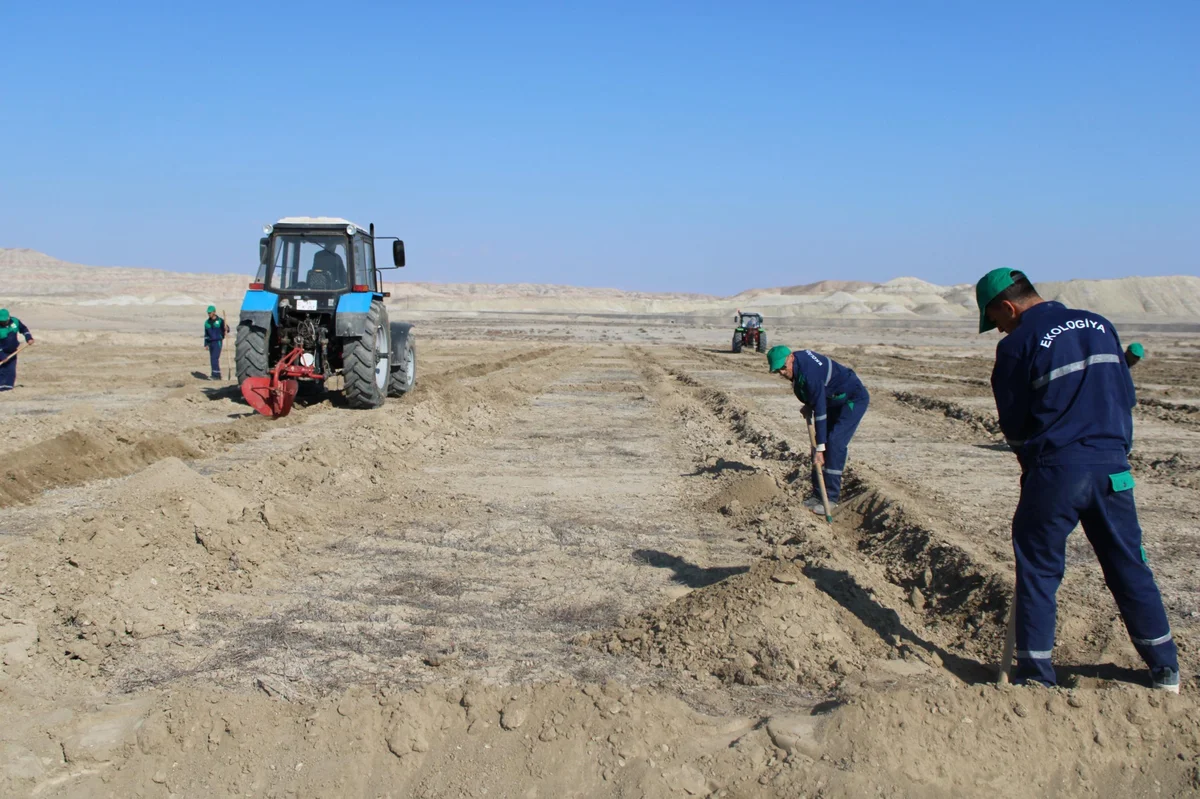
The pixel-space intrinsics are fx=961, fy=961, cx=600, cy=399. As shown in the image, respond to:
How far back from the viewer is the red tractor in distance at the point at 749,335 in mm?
32938

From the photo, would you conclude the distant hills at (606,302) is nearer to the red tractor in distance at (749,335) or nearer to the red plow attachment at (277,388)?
the red tractor in distance at (749,335)

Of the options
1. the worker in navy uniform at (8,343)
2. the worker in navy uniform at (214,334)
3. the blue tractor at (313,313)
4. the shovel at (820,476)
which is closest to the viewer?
the shovel at (820,476)

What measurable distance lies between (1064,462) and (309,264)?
37.4ft

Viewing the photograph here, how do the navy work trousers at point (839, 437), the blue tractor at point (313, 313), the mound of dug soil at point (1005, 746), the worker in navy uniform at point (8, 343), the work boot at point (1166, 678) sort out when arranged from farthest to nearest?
the worker in navy uniform at point (8, 343)
the blue tractor at point (313, 313)
the navy work trousers at point (839, 437)
the work boot at point (1166, 678)
the mound of dug soil at point (1005, 746)

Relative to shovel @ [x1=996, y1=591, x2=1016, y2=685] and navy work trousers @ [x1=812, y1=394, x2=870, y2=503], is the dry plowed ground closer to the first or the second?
shovel @ [x1=996, y1=591, x2=1016, y2=685]

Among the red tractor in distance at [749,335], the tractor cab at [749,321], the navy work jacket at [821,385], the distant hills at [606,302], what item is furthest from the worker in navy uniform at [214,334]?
the distant hills at [606,302]

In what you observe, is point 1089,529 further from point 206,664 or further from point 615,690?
point 206,664

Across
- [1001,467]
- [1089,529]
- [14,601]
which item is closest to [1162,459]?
[1001,467]

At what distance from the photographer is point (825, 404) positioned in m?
7.59

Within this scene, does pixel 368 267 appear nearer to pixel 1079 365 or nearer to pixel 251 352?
pixel 251 352

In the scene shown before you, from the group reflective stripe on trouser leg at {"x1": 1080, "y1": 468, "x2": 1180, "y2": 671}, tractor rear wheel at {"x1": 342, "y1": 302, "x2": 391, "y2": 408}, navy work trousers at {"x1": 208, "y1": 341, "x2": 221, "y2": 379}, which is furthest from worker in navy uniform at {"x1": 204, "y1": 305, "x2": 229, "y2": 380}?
reflective stripe on trouser leg at {"x1": 1080, "y1": 468, "x2": 1180, "y2": 671}

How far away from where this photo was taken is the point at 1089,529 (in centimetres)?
385

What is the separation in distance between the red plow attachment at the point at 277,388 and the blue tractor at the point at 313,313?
2 centimetres

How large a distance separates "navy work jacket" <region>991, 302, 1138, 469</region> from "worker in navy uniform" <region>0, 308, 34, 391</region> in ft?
47.2
